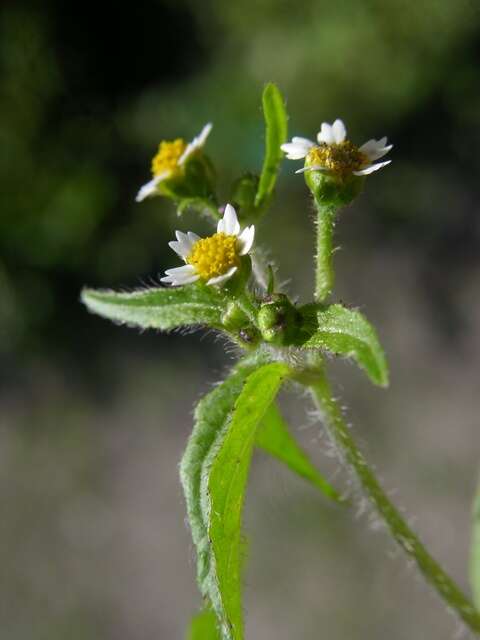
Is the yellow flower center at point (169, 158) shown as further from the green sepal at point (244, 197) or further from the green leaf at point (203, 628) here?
the green leaf at point (203, 628)

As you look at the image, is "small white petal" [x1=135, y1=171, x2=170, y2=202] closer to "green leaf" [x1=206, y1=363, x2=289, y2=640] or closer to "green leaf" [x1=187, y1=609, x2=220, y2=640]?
"green leaf" [x1=206, y1=363, x2=289, y2=640]

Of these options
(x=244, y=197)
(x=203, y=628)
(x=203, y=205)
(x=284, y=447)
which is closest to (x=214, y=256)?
(x=244, y=197)

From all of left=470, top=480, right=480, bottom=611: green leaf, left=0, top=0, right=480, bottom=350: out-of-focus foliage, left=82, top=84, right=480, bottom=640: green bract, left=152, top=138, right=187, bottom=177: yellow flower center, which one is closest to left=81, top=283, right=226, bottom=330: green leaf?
left=82, top=84, right=480, bottom=640: green bract

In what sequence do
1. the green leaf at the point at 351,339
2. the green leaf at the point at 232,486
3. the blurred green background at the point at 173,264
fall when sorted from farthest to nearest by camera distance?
the blurred green background at the point at 173,264 < the green leaf at the point at 232,486 < the green leaf at the point at 351,339

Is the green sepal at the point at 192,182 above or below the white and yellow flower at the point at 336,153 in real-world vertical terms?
above

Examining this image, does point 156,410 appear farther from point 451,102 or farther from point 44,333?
point 451,102

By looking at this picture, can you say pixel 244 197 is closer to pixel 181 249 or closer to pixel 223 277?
pixel 181 249

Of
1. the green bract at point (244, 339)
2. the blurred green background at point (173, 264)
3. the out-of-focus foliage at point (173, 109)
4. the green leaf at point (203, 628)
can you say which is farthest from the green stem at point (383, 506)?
the out-of-focus foliage at point (173, 109)
